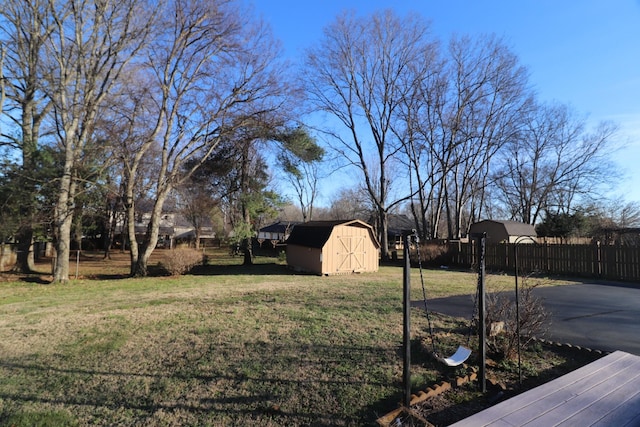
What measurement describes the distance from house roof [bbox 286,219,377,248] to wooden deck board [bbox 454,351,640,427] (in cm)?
1271

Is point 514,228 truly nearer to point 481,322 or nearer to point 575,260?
point 575,260

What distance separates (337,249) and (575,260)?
10569mm

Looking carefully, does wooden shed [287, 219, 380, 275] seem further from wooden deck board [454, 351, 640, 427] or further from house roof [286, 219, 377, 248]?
wooden deck board [454, 351, 640, 427]

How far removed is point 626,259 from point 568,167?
22.5 m

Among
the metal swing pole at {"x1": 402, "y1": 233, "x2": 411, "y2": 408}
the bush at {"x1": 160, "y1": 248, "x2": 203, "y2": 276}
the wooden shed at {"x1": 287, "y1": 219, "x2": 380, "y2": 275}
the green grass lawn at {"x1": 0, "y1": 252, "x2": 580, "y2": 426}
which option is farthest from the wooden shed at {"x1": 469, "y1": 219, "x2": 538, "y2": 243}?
the metal swing pole at {"x1": 402, "y1": 233, "x2": 411, "y2": 408}

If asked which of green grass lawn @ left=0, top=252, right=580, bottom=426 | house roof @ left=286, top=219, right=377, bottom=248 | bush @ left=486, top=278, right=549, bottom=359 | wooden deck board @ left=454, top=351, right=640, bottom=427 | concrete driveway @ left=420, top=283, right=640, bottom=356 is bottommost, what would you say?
concrete driveway @ left=420, top=283, right=640, bottom=356

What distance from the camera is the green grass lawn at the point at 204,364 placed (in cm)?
308

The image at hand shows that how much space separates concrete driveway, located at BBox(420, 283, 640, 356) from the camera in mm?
5180

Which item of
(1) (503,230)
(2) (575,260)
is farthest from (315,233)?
(1) (503,230)

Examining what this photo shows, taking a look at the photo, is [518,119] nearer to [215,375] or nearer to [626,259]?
[626,259]

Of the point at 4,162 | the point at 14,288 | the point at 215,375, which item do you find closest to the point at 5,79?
the point at 4,162

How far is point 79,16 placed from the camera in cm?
1359

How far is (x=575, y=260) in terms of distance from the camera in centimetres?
1515

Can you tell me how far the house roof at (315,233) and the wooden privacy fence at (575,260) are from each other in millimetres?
5961
